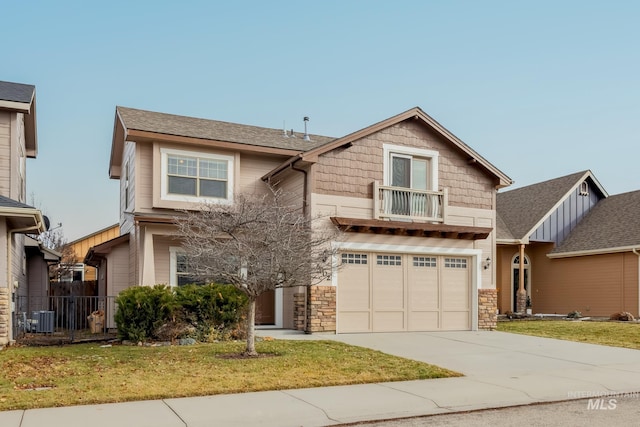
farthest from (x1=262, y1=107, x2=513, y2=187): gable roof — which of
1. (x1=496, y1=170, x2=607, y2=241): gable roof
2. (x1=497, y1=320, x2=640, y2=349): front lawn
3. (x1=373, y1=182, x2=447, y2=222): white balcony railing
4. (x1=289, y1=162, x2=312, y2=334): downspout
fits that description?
(x1=496, y1=170, x2=607, y2=241): gable roof

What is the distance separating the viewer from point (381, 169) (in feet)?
57.3

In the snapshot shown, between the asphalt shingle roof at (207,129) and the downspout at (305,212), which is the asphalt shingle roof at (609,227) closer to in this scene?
the asphalt shingle roof at (207,129)

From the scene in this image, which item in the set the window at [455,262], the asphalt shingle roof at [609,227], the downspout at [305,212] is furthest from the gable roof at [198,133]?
the asphalt shingle roof at [609,227]

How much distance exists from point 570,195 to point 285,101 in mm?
13579

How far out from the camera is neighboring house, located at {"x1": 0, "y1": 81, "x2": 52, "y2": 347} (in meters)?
12.9

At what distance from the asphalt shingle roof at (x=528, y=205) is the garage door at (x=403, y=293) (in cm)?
732

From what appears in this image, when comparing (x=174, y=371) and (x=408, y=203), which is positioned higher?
(x=408, y=203)

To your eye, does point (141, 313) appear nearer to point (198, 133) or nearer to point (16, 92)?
point (198, 133)

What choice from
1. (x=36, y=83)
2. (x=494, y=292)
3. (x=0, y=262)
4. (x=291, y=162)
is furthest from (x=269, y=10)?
(x=494, y=292)

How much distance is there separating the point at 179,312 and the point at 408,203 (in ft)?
24.3

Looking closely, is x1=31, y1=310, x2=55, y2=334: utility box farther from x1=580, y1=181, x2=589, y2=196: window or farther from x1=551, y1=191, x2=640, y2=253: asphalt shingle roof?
x1=580, y1=181, x2=589, y2=196: window

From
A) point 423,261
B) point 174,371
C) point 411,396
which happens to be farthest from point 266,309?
point 411,396

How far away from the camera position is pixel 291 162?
1669 centimetres

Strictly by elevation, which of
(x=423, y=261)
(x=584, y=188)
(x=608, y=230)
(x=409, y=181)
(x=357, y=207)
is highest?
(x=584, y=188)
